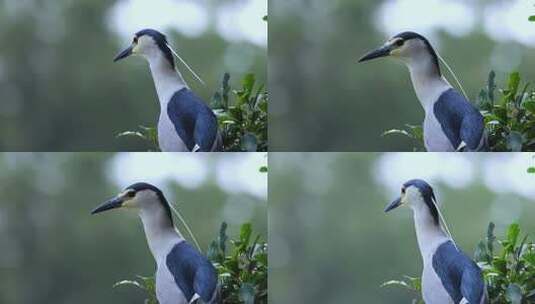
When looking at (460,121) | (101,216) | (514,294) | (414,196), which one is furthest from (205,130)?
(514,294)

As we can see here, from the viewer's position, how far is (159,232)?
2.65 m

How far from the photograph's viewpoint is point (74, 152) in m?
2.68

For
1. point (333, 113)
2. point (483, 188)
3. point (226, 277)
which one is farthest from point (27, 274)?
point (483, 188)

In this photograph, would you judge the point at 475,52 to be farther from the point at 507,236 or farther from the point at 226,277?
the point at 226,277

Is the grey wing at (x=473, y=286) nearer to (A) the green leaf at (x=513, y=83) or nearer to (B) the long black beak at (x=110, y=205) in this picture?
(A) the green leaf at (x=513, y=83)

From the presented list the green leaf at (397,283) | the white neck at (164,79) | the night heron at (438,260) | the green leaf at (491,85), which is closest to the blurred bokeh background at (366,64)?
the green leaf at (491,85)

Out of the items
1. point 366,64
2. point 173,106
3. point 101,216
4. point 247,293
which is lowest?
point 247,293

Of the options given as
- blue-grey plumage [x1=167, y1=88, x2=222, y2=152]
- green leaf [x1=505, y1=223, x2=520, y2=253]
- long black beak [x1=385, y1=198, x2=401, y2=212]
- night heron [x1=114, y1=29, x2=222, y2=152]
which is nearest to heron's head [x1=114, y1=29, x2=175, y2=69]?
Result: night heron [x1=114, y1=29, x2=222, y2=152]

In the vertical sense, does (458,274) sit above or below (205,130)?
below

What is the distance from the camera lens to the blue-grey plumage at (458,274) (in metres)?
2.58

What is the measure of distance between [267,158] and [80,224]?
22.3 inches

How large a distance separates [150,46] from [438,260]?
3.31ft

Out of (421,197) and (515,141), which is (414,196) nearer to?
(421,197)

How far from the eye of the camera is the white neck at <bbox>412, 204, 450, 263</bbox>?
2.61 metres
